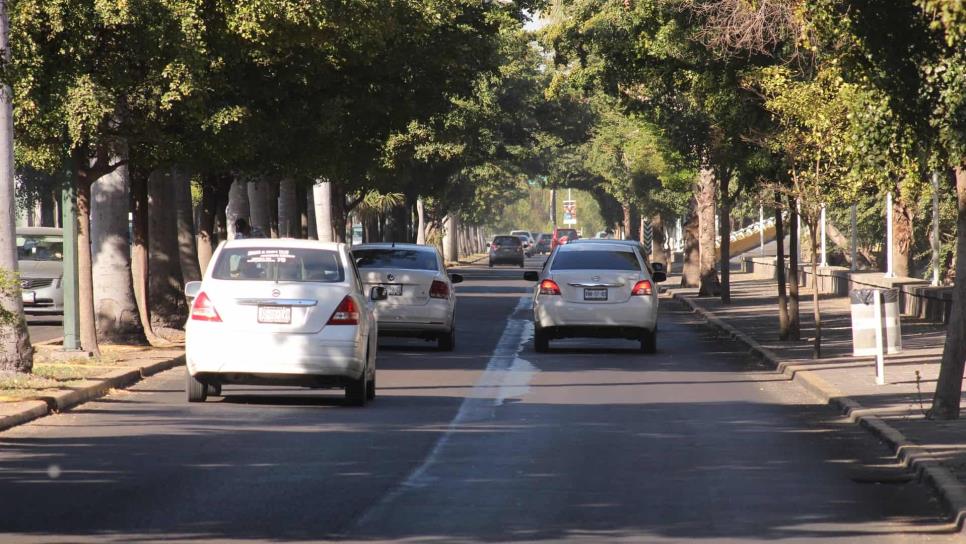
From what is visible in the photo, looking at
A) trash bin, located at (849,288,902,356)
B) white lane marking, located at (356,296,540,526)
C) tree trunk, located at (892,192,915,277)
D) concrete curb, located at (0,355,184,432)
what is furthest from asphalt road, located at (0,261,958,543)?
tree trunk, located at (892,192,915,277)

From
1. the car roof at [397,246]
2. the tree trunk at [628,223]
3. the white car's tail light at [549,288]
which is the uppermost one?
the tree trunk at [628,223]

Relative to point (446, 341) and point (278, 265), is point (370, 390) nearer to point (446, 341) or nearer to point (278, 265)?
point (278, 265)

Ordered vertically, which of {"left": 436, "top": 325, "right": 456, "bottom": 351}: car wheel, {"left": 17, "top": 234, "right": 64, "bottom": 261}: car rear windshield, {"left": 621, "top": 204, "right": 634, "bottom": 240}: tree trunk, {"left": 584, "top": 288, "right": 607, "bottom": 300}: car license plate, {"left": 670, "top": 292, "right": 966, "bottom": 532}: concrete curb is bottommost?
{"left": 670, "top": 292, "right": 966, "bottom": 532}: concrete curb

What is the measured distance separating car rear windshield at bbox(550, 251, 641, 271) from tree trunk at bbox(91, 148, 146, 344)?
6.51 metres

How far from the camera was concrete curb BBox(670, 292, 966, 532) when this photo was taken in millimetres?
10191

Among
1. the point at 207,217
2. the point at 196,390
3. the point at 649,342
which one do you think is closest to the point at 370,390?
the point at 196,390

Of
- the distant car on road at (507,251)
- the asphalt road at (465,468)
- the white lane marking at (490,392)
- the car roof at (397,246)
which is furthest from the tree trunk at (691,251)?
the distant car on road at (507,251)

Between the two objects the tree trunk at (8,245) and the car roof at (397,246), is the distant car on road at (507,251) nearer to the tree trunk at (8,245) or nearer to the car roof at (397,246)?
the car roof at (397,246)

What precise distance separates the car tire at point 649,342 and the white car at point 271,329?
9.12 m

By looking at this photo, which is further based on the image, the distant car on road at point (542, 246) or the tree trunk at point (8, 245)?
the distant car on road at point (542, 246)

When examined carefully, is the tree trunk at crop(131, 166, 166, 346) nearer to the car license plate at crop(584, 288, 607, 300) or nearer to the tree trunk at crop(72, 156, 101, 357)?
the tree trunk at crop(72, 156, 101, 357)

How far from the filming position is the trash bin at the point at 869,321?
18.9m

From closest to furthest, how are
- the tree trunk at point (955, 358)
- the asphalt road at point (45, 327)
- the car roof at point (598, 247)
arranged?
the tree trunk at point (955, 358)
the car roof at point (598, 247)
the asphalt road at point (45, 327)

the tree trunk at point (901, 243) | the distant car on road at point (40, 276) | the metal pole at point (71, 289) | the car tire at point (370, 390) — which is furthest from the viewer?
the tree trunk at point (901, 243)
